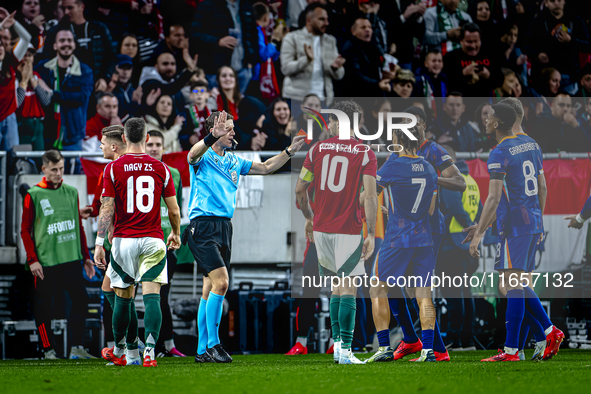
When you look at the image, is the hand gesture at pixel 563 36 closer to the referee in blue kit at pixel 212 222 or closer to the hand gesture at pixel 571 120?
the hand gesture at pixel 571 120

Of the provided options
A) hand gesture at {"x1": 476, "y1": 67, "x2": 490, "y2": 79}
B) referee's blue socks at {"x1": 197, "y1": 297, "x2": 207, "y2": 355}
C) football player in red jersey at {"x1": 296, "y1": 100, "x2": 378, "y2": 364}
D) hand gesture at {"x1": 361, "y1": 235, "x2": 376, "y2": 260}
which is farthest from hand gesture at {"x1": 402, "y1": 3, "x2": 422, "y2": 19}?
referee's blue socks at {"x1": 197, "y1": 297, "x2": 207, "y2": 355}

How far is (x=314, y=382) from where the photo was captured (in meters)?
3.62

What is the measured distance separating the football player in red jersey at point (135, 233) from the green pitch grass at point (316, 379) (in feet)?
1.30

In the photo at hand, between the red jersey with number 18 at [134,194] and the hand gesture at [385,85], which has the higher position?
the hand gesture at [385,85]

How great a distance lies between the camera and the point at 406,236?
5602 millimetres

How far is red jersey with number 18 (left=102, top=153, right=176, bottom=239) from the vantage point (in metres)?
4.76

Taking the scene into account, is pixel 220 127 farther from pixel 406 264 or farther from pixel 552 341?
pixel 552 341

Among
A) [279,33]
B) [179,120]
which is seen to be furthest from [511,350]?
[279,33]

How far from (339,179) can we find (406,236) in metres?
0.77

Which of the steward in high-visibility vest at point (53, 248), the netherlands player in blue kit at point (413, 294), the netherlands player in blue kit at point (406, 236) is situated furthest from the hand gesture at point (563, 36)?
the steward in high-visibility vest at point (53, 248)

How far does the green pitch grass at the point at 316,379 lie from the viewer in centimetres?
331

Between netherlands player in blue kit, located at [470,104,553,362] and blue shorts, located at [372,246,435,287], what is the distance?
453 millimetres


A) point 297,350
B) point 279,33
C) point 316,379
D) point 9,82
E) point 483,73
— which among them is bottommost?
point 297,350

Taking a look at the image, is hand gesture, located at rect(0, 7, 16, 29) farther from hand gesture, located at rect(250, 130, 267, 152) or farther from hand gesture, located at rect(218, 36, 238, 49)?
hand gesture, located at rect(250, 130, 267, 152)
